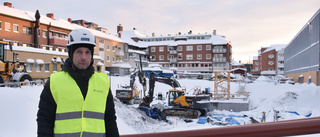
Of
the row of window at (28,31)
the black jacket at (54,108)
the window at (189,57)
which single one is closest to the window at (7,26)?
the row of window at (28,31)

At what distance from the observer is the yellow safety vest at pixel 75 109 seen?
1689mm

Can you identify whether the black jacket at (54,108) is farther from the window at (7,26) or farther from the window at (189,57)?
the window at (189,57)

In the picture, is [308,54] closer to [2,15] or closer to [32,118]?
[32,118]

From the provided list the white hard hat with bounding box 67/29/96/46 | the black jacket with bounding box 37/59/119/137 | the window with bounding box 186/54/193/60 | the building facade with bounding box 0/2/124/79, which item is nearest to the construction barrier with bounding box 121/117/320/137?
the black jacket with bounding box 37/59/119/137

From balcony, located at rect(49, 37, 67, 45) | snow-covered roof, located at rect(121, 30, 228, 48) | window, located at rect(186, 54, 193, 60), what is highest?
snow-covered roof, located at rect(121, 30, 228, 48)

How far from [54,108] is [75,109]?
0.15m

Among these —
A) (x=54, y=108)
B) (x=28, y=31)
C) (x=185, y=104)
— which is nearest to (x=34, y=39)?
(x=28, y=31)

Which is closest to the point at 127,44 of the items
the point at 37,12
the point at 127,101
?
the point at 37,12

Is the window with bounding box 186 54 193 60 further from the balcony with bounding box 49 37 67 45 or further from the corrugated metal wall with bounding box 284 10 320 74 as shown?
the balcony with bounding box 49 37 67 45

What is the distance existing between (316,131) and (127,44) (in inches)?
2193

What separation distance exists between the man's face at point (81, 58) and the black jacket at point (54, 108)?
47 millimetres

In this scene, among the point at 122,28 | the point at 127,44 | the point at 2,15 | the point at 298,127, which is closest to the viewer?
the point at 298,127

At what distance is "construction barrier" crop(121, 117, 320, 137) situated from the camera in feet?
5.88

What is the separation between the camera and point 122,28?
6925 centimetres
